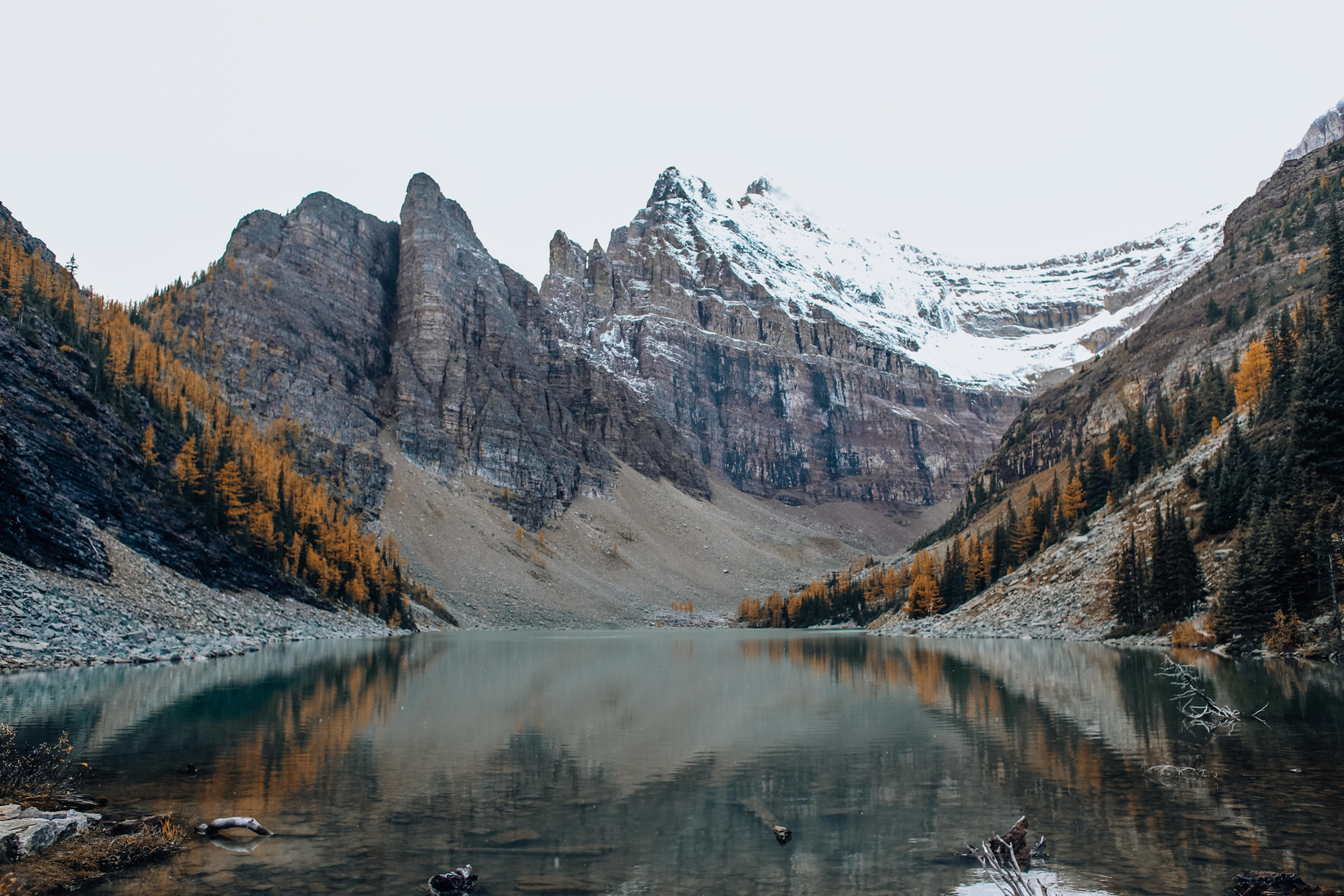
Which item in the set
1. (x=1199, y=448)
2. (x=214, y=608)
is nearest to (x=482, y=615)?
(x=214, y=608)

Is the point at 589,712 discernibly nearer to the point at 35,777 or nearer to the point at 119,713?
the point at 119,713

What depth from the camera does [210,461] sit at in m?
83.4

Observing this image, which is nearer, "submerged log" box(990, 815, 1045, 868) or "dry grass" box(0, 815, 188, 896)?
"dry grass" box(0, 815, 188, 896)

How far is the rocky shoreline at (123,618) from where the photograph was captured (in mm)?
40000

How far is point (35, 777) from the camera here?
599 inches

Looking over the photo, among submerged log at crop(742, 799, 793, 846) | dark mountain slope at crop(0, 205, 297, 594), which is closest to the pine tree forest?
submerged log at crop(742, 799, 793, 846)

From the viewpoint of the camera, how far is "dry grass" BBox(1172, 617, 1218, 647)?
1839 inches

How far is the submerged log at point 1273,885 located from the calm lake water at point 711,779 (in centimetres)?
35

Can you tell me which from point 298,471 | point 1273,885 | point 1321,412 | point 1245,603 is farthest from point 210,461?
point 1273,885

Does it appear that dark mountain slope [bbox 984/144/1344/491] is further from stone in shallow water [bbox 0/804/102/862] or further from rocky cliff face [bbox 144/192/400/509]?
rocky cliff face [bbox 144/192/400/509]

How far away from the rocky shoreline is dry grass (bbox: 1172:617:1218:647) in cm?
5690

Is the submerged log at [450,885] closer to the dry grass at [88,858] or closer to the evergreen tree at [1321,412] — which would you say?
the dry grass at [88,858]

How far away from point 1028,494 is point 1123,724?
91998mm

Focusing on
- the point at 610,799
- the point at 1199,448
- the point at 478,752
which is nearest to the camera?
the point at 610,799
